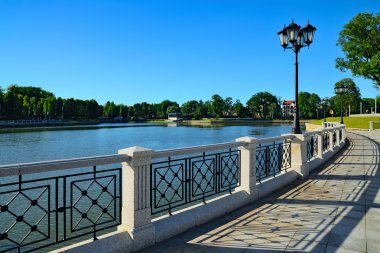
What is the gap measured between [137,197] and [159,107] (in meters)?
183

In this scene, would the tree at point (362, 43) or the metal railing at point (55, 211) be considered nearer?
the metal railing at point (55, 211)

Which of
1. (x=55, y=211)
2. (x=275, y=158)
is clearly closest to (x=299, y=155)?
(x=275, y=158)

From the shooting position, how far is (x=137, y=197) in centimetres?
420

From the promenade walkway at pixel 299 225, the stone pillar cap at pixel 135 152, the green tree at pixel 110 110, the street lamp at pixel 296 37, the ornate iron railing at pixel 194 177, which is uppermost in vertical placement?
the green tree at pixel 110 110

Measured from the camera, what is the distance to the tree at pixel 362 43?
941 inches

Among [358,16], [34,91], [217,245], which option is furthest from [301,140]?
[34,91]

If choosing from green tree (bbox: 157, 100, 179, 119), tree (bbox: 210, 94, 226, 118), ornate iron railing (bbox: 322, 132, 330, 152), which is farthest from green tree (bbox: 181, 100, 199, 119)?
ornate iron railing (bbox: 322, 132, 330, 152)

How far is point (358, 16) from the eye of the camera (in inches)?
973

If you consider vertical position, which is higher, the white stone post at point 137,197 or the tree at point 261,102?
the tree at point 261,102

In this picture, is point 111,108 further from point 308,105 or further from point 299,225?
point 299,225

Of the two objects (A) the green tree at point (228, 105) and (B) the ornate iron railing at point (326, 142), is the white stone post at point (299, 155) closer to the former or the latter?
(B) the ornate iron railing at point (326, 142)

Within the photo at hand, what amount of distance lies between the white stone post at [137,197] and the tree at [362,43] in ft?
79.3

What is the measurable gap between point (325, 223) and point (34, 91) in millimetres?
136537

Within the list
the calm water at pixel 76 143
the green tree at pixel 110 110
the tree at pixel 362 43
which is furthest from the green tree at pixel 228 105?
the tree at pixel 362 43
